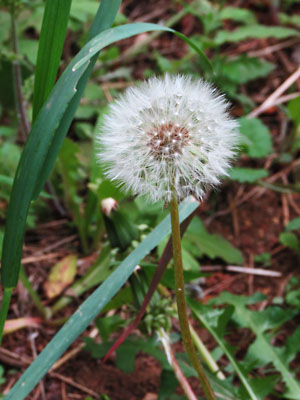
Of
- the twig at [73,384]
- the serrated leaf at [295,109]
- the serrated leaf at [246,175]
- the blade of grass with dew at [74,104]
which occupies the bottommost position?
the twig at [73,384]

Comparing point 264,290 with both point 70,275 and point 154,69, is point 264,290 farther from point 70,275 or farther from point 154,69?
point 154,69

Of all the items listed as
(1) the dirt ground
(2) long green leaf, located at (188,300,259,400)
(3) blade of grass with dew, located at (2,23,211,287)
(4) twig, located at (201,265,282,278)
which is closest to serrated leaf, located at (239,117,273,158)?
(1) the dirt ground

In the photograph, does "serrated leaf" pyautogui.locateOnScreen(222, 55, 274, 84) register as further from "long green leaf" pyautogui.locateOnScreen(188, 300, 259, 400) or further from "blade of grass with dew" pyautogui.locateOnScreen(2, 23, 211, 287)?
"blade of grass with dew" pyautogui.locateOnScreen(2, 23, 211, 287)

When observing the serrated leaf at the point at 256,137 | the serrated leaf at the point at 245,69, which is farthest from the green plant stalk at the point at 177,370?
the serrated leaf at the point at 245,69

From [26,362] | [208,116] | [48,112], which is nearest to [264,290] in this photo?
[26,362]

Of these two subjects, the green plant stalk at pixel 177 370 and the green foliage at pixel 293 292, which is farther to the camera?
the green foliage at pixel 293 292

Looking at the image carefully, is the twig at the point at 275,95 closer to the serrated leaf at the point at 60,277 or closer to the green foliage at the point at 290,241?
the green foliage at the point at 290,241
